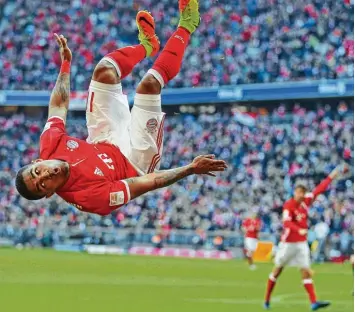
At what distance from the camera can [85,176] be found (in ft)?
25.0

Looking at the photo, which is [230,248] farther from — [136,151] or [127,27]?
[136,151]

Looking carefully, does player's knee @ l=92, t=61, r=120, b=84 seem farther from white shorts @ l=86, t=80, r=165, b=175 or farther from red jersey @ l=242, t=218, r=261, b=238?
red jersey @ l=242, t=218, r=261, b=238

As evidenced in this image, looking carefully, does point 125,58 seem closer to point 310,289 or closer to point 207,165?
point 207,165

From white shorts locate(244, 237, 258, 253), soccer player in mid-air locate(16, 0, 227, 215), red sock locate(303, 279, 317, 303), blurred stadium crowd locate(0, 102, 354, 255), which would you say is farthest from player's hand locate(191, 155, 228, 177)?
blurred stadium crowd locate(0, 102, 354, 255)

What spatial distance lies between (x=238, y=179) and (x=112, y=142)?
2180cm

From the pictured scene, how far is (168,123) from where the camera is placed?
110 ft

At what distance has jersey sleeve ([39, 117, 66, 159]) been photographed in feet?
25.1

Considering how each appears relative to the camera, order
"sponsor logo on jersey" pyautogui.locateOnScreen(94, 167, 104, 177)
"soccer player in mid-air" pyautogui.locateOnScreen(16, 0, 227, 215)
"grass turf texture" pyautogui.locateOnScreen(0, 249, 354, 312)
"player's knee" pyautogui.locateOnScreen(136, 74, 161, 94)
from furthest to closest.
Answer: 1. "grass turf texture" pyautogui.locateOnScreen(0, 249, 354, 312)
2. "player's knee" pyautogui.locateOnScreen(136, 74, 161, 94)
3. "sponsor logo on jersey" pyautogui.locateOnScreen(94, 167, 104, 177)
4. "soccer player in mid-air" pyautogui.locateOnScreen(16, 0, 227, 215)

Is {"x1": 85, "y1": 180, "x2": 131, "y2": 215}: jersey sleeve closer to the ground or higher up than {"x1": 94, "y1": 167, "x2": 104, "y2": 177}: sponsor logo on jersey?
closer to the ground

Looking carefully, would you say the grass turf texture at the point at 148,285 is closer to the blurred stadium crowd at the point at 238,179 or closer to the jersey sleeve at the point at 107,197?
the blurred stadium crowd at the point at 238,179

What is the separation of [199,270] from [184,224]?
18.9ft

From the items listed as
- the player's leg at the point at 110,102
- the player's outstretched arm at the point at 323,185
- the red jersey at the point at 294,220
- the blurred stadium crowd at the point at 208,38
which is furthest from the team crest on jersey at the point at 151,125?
the blurred stadium crowd at the point at 208,38

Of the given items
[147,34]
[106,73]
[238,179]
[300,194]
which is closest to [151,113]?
[106,73]

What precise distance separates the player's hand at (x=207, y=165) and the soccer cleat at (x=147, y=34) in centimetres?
203
